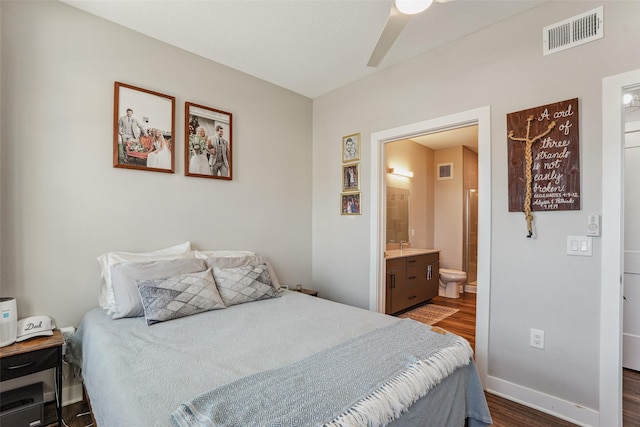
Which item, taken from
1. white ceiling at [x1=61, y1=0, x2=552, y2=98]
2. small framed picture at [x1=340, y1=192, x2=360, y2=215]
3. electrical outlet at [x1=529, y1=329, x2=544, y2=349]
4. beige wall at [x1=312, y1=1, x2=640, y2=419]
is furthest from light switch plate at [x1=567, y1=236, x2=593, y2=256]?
small framed picture at [x1=340, y1=192, x2=360, y2=215]

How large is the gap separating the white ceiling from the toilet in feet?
11.1

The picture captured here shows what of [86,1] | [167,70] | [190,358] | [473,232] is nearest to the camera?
[190,358]

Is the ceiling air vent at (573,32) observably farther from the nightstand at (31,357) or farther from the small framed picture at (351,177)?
the nightstand at (31,357)

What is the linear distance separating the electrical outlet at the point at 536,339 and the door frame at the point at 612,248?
0.30 meters

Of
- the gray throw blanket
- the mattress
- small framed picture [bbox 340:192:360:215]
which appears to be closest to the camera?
the gray throw blanket

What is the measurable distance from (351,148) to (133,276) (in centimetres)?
229

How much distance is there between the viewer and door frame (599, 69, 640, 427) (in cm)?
180

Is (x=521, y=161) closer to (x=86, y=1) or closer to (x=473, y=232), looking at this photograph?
(x=86, y=1)

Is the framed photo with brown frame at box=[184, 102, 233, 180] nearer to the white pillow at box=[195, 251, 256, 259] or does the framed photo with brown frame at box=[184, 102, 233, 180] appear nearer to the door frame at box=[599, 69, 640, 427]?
the white pillow at box=[195, 251, 256, 259]

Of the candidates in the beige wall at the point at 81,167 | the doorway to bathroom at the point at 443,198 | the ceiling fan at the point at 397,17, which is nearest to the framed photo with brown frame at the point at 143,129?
the beige wall at the point at 81,167

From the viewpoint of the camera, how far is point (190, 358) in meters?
1.40

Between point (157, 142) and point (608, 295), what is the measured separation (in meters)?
3.25

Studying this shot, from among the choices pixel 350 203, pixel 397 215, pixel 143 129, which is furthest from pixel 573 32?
pixel 143 129

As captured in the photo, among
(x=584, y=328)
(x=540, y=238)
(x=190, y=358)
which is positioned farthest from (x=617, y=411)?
(x=190, y=358)
